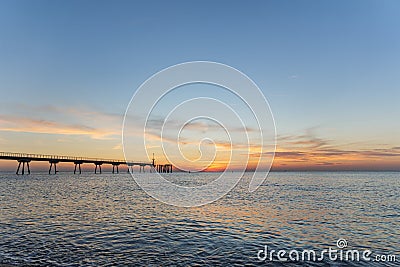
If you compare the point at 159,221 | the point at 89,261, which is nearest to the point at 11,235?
the point at 89,261

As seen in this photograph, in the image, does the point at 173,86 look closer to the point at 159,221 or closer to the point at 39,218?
the point at 159,221

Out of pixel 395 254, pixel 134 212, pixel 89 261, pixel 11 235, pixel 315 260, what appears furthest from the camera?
pixel 134 212

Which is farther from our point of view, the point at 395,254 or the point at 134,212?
the point at 134,212

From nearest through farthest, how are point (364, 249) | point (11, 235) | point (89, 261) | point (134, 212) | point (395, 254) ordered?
point (89, 261) < point (395, 254) < point (364, 249) < point (11, 235) < point (134, 212)

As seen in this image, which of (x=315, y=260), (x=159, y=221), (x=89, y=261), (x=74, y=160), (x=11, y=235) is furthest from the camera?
(x=74, y=160)

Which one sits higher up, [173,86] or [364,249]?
[173,86]

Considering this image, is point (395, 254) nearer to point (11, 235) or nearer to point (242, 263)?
point (242, 263)

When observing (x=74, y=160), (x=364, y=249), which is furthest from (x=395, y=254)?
(x=74, y=160)

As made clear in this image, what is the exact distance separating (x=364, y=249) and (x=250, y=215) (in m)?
13.7

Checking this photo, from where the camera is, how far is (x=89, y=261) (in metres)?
16.2

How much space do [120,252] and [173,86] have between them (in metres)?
10.6

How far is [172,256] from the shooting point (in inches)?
694

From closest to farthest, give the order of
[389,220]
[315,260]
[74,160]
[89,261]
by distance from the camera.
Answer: [89,261] → [315,260] → [389,220] → [74,160]

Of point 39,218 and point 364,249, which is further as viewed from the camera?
point 39,218
